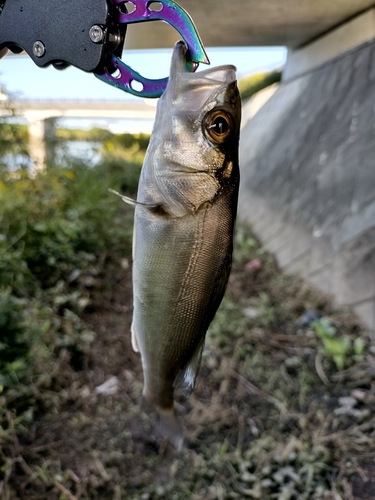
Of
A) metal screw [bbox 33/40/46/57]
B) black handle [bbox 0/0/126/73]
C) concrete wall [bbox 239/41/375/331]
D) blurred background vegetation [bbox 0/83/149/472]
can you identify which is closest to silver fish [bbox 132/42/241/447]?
black handle [bbox 0/0/126/73]

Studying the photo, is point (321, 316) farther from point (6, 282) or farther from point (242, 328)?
point (6, 282)

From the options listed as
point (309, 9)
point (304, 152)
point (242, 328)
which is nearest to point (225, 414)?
point (242, 328)

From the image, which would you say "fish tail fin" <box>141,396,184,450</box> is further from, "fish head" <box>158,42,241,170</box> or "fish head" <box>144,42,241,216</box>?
"fish head" <box>158,42,241,170</box>

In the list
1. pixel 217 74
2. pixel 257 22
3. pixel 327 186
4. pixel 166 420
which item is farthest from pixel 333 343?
pixel 257 22

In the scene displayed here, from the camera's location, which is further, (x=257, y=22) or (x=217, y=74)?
(x=257, y=22)

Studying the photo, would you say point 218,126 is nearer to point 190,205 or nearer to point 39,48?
point 190,205

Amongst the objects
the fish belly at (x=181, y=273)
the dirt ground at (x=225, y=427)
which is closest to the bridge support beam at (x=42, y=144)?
the dirt ground at (x=225, y=427)
